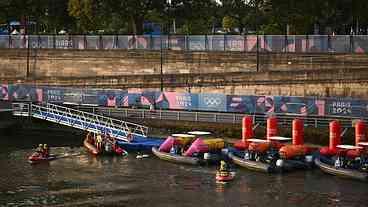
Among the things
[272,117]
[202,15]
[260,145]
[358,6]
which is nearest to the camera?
[260,145]

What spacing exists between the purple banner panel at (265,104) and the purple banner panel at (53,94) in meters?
21.2

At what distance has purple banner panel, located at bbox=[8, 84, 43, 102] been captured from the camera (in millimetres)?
81000

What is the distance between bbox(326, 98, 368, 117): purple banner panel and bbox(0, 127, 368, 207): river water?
26.1ft

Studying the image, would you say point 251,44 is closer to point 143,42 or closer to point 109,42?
point 143,42

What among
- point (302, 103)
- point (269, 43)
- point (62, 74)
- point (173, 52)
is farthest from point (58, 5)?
point (302, 103)

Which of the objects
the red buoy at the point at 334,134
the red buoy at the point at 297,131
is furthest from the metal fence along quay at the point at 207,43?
the red buoy at the point at 334,134

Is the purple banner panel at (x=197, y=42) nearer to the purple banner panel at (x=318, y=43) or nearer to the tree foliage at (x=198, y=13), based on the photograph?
the tree foliage at (x=198, y=13)

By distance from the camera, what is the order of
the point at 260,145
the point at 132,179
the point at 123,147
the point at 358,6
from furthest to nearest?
1. the point at 358,6
2. the point at 123,147
3. the point at 260,145
4. the point at 132,179

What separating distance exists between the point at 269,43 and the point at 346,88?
1205cm

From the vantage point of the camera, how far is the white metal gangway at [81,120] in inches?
2778

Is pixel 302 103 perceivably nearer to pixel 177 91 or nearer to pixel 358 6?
pixel 177 91

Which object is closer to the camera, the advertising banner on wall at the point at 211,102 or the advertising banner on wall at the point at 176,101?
the advertising banner on wall at the point at 211,102

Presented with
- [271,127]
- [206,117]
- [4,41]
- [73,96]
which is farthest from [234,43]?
[4,41]

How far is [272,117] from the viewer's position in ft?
209
